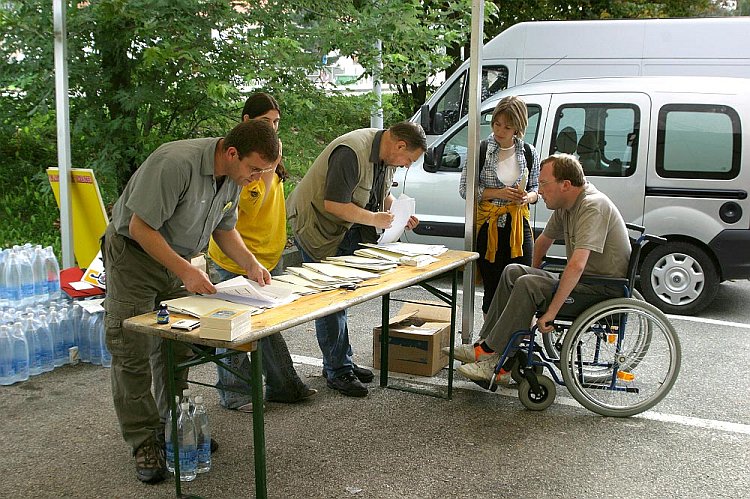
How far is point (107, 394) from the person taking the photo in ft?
16.4

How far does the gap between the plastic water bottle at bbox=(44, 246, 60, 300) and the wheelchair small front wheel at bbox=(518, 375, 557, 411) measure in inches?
132

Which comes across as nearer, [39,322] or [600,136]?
[39,322]

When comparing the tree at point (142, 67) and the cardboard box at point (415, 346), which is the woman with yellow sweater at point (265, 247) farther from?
the tree at point (142, 67)

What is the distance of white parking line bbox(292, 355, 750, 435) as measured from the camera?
15.1ft

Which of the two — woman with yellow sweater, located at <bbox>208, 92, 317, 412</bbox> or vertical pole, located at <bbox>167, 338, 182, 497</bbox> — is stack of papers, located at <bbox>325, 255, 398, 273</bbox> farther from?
vertical pole, located at <bbox>167, 338, 182, 497</bbox>

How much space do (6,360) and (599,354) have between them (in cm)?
374

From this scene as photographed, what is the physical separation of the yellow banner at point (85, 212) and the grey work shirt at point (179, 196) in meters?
2.91

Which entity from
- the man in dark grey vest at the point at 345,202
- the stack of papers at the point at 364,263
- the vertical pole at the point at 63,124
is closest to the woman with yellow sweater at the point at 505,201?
the man in dark grey vest at the point at 345,202

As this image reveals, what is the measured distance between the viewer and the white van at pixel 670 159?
674cm

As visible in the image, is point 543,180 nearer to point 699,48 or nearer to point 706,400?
point 706,400

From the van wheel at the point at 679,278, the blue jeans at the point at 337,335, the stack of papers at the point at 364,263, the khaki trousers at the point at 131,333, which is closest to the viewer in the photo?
the khaki trousers at the point at 131,333

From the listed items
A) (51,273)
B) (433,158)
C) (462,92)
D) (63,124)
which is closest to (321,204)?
(51,273)

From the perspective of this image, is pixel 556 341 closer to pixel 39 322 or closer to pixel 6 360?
pixel 39 322

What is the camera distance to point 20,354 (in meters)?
5.18
